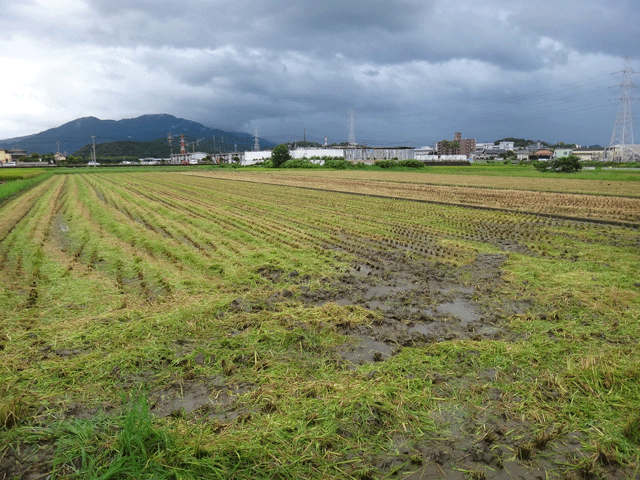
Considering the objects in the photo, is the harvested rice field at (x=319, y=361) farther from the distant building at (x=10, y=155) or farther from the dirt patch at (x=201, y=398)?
the distant building at (x=10, y=155)

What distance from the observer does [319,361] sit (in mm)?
4152

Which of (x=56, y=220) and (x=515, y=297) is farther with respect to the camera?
(x=56, y=220)

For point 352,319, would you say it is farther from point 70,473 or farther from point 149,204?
point 149,204

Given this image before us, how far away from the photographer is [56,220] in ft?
43.8

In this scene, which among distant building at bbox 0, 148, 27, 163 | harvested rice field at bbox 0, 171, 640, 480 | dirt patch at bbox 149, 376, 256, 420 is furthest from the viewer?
distant building at bbox 0, 148, 27, 163

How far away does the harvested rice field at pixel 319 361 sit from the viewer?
9.08 feet

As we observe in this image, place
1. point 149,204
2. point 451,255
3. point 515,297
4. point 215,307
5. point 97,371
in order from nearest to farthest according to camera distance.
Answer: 1. point 97,371
2. point 215,307
3. point 515,297
4. point 451,255
5. point 149,204

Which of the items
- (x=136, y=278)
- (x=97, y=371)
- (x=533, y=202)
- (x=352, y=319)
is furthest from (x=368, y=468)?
(x=533, y=202)

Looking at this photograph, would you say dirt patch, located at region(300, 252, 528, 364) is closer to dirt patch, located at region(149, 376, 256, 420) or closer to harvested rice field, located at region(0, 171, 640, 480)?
harvested rice field, located at region(0, 171, 640, 480)

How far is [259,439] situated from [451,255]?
22.1 feet

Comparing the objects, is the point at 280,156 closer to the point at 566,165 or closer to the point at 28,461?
the point at 566,165

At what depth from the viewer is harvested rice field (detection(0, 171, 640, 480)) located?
277cm

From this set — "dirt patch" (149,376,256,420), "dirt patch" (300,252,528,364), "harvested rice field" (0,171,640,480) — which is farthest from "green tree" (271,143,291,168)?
"dirt patch" (149,376,256,420)

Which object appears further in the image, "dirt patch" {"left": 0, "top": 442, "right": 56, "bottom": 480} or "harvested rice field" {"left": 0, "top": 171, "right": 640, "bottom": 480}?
"harvested rice field" {"left": 0, "top": 171, "right": 640, "bottom": 480}
